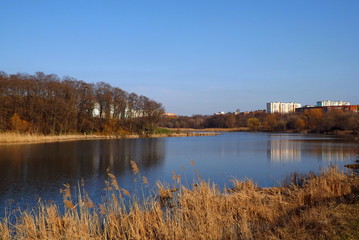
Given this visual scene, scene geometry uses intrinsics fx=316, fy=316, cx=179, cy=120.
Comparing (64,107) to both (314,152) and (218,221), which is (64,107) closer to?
(314,152)

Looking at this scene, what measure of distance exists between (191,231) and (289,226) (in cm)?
186

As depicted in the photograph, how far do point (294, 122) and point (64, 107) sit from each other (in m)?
65.4

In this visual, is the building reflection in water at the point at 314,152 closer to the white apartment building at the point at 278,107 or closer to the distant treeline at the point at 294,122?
the distant treeline at the point at 294,122

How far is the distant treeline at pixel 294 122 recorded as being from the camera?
68.4 m

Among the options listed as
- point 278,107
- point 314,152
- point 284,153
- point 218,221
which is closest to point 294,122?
point 314,152

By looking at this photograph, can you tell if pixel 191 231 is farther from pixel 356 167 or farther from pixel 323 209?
pixel 356 167

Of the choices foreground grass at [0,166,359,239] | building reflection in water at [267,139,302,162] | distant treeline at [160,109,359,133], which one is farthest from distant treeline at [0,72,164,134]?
foreground grass at [0,166,359,239]

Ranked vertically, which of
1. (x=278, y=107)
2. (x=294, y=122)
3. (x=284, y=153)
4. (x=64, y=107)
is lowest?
(x=284, y=153)

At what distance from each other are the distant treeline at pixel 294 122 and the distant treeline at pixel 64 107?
11.6m

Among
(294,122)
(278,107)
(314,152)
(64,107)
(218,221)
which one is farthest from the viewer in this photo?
(278,107)

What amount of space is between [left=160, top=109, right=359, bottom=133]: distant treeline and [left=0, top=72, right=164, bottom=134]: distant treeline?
38.2ft

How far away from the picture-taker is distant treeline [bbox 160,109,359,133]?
6844cm

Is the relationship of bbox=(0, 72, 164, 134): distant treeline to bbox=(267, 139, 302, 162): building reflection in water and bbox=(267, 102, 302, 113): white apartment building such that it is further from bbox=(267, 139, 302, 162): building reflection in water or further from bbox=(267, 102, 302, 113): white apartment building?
bbox=(267, 102, 302, 113): white apartment building

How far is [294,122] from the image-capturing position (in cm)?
8988
